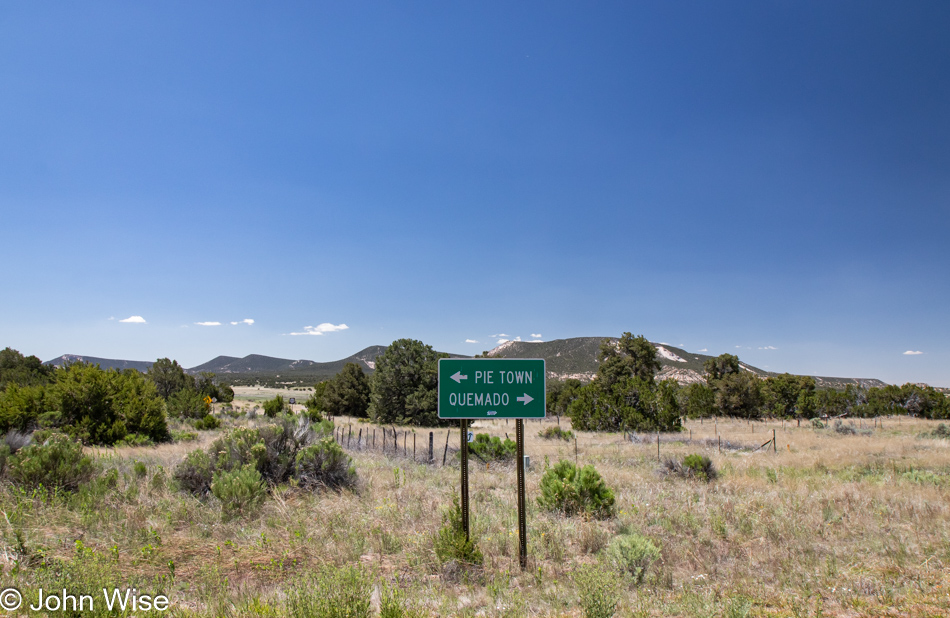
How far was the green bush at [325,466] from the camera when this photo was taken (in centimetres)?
949

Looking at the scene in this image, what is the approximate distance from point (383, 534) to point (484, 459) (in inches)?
373

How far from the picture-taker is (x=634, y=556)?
18.2 feet

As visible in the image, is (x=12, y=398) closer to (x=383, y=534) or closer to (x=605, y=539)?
(x=383, y=534)

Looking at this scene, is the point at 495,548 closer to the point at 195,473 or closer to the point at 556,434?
the point at 195,473

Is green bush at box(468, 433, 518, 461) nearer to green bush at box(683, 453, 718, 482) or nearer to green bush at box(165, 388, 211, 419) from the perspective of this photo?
green bush at box(683, 453, 718, 482)

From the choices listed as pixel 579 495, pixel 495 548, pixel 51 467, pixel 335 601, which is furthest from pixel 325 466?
pixel 335 601

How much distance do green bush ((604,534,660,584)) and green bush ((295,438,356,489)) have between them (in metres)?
5.81

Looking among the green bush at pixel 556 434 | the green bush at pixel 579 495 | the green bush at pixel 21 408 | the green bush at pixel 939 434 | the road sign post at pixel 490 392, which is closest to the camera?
the road sign post at pixel 490 392

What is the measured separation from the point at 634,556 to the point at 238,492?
6120 mm

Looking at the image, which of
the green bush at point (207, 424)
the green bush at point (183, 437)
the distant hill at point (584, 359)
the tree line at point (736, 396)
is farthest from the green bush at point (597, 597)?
the distant hill at point (584, 359)

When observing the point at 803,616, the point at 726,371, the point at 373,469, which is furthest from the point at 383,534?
the point at 726,371

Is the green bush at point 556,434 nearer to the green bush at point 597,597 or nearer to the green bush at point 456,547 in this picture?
the green bush at point 456,547

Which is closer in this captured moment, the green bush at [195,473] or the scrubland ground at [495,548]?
the scrubland ground at [495,548]

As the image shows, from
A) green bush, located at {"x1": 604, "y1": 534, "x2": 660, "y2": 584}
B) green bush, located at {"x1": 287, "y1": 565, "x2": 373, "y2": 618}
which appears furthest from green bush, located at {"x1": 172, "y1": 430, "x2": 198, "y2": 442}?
green bush, located at {"x1": 604, "y1": 534, "x2": 660, "y2": 584}
